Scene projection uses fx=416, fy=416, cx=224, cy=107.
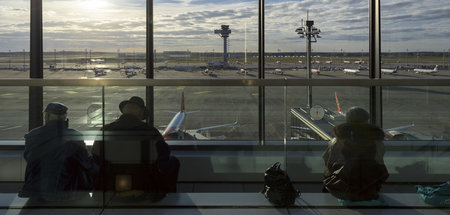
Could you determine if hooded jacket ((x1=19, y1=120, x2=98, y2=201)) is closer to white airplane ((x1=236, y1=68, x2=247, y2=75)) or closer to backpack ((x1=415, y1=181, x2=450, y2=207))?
backpack ((x1=415, y1=181, x2=450, y2=207))

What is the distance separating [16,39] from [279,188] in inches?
199

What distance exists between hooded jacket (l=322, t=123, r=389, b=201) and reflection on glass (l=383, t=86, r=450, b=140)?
137mm

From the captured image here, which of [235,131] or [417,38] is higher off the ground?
[417,38]

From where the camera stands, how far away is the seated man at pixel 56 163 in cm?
254

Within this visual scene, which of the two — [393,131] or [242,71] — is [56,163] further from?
[242,71]

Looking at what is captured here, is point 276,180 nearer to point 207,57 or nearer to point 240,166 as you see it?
point 240,166

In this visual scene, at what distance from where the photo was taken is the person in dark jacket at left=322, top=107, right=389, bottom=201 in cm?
255

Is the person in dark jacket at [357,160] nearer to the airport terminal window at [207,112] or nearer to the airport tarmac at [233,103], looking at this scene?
the airport tarmac at [233,103]

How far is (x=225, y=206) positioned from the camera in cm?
254

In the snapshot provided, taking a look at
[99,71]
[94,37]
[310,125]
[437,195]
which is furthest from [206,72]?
[437,195]

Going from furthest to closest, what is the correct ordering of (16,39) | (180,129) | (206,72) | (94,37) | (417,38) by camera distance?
(206,72)
(417,38)
(94,37)
(16,39)
(180,129)

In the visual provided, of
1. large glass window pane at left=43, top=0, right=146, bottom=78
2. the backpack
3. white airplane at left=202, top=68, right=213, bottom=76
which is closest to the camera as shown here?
the backpack

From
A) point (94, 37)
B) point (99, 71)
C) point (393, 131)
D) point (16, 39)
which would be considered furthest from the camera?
point (99, 71)

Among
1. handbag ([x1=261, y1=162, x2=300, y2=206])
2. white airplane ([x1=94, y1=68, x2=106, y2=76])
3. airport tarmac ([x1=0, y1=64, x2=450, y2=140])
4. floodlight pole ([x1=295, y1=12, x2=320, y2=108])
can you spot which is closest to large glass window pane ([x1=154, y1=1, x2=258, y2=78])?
floodlight pole ([x1=295, y1=12, x2=320, y2=108])
